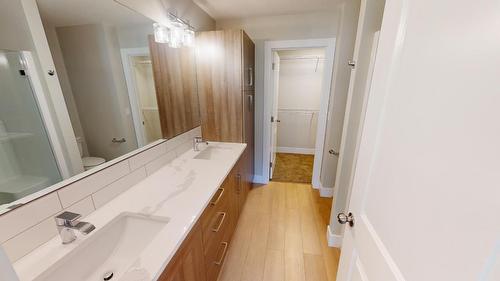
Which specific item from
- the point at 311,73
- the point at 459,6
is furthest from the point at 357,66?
the point at 311,73

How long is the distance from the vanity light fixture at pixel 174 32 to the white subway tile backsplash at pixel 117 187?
3.41 ft

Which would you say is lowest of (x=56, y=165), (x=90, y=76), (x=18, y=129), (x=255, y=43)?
(x=56, y=165)

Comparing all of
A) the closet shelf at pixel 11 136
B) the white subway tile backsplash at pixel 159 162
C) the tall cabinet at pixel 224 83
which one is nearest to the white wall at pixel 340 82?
the tall cabinet at pixel 224 83

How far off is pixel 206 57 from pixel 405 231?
216 cm

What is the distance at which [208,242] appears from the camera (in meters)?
1.24

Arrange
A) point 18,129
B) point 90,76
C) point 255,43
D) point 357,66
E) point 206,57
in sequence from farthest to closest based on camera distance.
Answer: point 255,43
point 206,57
point 357,66
point 90,76
point 18,129

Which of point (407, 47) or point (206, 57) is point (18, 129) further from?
point (206, 57)

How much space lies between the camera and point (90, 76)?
1028 millimetres

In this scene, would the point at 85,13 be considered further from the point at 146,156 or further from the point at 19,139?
the point at 146,156

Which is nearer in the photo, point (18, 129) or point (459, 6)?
point (459, 6)

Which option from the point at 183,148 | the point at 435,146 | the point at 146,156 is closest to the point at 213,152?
the point at 183,148

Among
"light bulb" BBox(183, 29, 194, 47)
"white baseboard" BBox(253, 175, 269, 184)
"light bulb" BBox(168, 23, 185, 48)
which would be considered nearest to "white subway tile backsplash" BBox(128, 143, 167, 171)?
"light bulb" BBox(168, 23, 185, 48)

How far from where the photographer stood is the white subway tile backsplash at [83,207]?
36.5 inches

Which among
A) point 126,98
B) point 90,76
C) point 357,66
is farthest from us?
point 357,66
